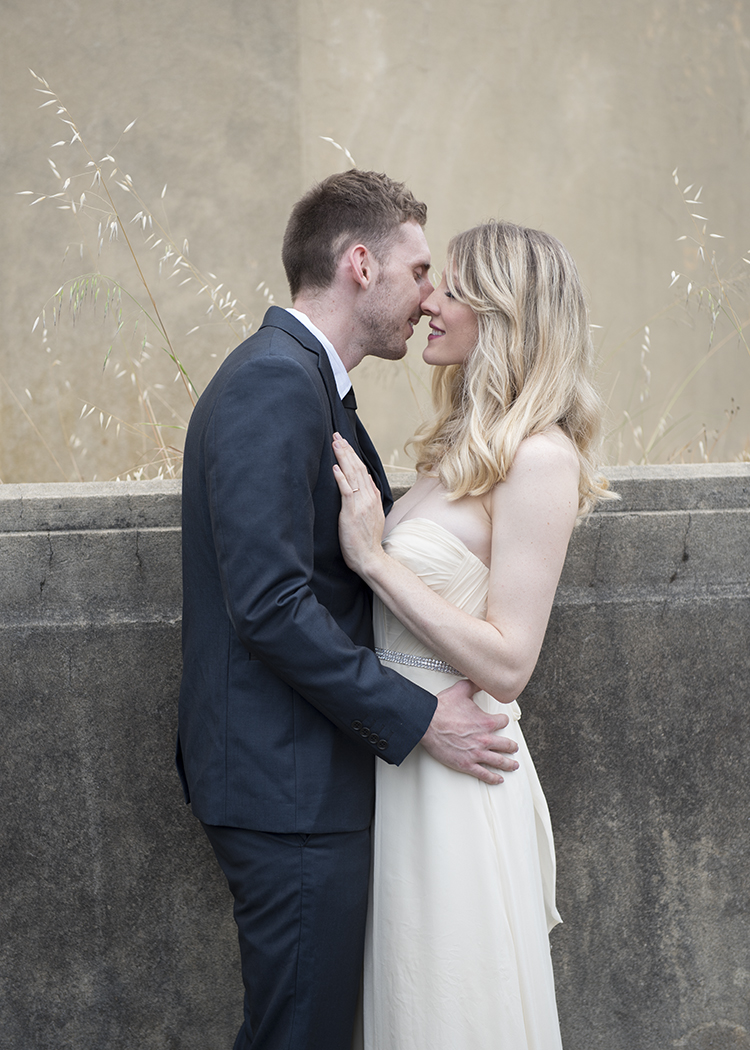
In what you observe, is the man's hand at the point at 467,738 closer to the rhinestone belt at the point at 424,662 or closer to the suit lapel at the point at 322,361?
the rhinestone belt at the point at 424,662

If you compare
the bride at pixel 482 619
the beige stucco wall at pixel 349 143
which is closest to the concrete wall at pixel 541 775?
the bride at pixel 482 619

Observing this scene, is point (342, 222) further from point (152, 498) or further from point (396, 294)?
point (152, 498)

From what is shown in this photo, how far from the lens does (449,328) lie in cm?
199

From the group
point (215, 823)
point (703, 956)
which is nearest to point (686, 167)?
point (703, 956)

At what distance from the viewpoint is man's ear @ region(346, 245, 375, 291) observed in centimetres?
191

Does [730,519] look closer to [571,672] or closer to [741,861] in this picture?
[571,672]

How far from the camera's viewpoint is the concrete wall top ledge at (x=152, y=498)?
2191 mm

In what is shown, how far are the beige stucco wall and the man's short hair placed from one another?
2579 millimetres

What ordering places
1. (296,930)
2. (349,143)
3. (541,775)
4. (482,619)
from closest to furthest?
(296,930) → (482,619) → (541,775) → (349,143)

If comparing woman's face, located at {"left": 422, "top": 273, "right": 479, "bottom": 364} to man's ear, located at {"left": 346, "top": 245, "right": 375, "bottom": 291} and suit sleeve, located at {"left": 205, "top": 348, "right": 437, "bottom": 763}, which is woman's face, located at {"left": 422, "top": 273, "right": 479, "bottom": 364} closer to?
man's ear, located at {"left": 346, "top": 245, "right": 375, "bottom": 291}

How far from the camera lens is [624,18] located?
5.05m

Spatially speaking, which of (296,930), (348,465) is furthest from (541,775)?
(348,465)

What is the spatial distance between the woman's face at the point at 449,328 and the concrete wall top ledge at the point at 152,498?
1.38 feet

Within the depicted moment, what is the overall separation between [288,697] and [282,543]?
1.04 feet
